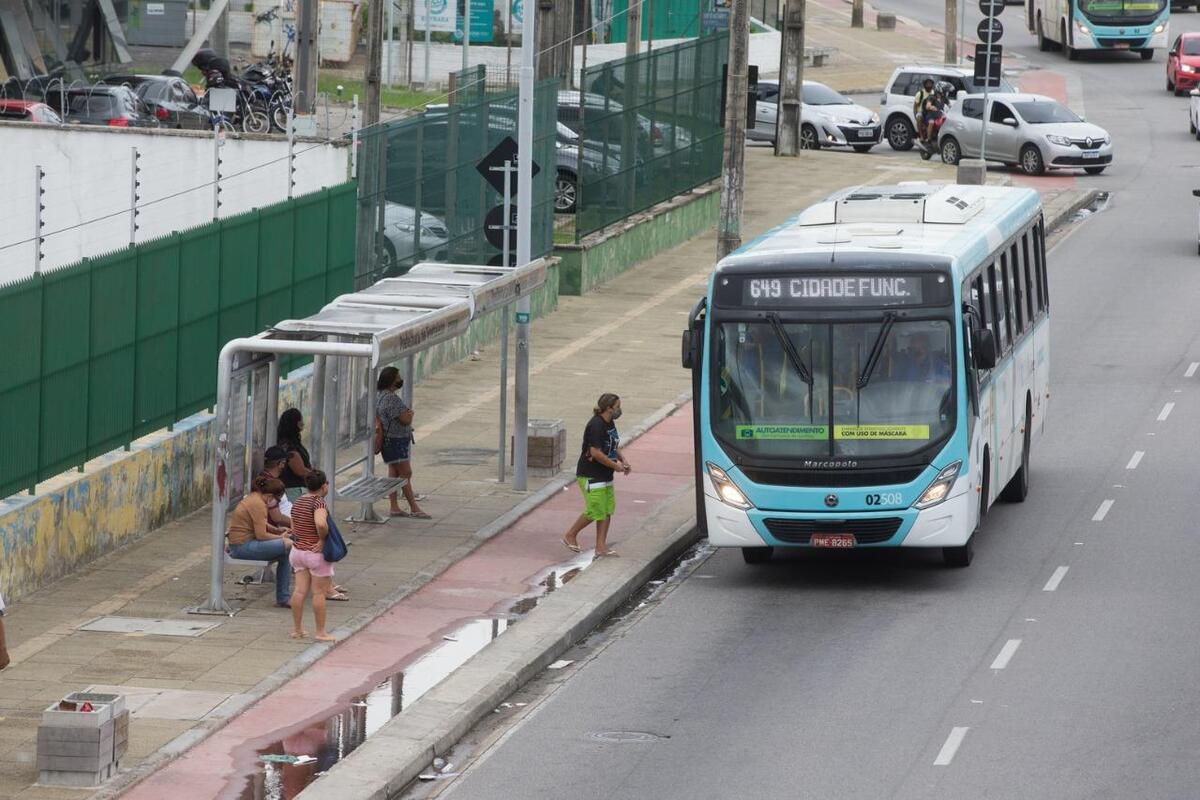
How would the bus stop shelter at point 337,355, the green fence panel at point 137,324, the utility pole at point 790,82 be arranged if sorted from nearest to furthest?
the bus stop shelter at point 337,355
the green fence panel at point 137,324
the utility pole at point 790,82

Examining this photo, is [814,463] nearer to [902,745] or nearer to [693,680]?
[693,680]

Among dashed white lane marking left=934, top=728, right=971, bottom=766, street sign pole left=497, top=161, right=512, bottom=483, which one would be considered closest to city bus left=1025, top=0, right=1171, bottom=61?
street sign pole left=497, top=161, right=512, bottom=483

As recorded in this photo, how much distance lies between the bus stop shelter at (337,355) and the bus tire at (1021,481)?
204 inches

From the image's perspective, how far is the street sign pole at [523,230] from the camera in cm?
2266

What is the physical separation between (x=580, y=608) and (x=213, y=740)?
4.46 meters

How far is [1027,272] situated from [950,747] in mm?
9945

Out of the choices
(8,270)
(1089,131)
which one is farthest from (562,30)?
(8,270)

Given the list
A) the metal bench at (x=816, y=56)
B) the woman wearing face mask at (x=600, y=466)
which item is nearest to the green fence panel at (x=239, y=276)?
the woman wearing face mask at (x=600, y=466)

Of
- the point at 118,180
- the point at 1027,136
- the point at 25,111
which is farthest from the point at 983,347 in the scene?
the point at 1027,136

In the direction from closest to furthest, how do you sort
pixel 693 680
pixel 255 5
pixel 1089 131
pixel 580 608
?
pixel 693 680 < pixel 580 608 < pixel 1089 131 < pixel 255 5

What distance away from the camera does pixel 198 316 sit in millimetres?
21906

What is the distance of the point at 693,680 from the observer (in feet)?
54.0

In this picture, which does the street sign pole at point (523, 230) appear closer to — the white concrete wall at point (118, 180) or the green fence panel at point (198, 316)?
the green fence panel at point (198, 316)

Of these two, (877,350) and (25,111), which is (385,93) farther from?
(877,350)
